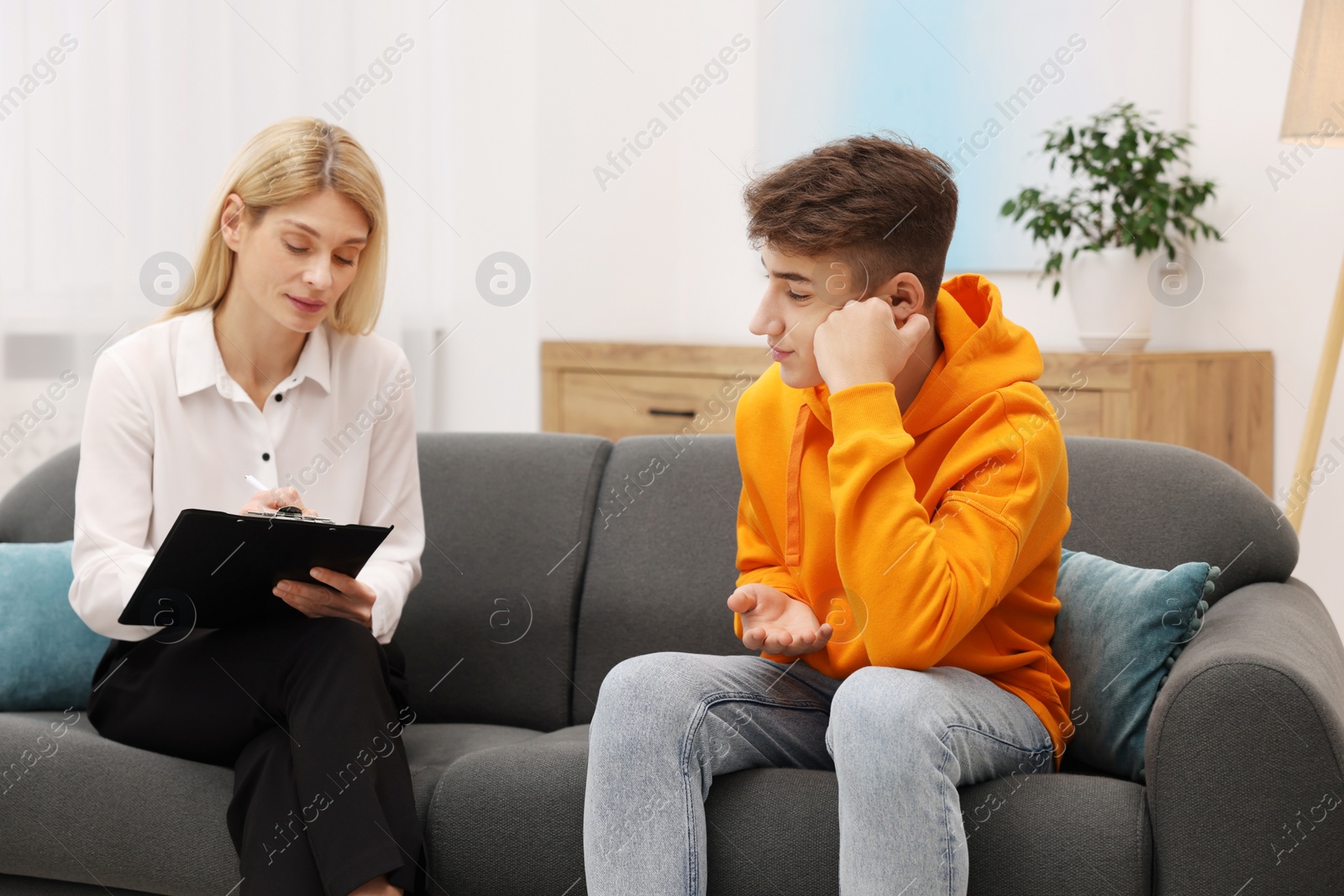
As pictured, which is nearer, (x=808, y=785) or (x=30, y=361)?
(x=808, y=785)

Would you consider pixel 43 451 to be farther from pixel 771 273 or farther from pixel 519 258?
pixel 771 273

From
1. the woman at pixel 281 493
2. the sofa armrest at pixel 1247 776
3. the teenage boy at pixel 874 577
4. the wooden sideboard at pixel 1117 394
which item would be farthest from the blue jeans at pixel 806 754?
the wooden sideboard at pixel 1117 394

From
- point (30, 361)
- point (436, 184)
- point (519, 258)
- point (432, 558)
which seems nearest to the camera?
point (432, 558)

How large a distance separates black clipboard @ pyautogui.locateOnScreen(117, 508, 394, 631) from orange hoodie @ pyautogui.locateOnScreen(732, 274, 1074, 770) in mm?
491

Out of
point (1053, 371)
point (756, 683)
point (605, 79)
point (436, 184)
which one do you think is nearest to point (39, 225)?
point (436, 184)

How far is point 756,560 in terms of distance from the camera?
1.55m

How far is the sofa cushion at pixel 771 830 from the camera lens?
1248 millimetres

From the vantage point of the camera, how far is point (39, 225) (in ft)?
8.45

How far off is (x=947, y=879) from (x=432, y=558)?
1.09m

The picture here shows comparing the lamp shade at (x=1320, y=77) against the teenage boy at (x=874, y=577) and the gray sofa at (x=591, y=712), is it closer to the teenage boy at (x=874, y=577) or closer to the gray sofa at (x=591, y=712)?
the gray sofa at (x=591, y=712)

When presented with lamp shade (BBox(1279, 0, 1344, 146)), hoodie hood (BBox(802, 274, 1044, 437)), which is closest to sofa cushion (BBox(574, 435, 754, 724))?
hoodie hood (BBox(802, 274, 1044, 437))

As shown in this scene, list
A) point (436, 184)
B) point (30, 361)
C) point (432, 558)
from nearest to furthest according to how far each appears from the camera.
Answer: point (432, 558), point (30, 361), point (436, 184)

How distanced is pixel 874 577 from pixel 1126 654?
408 millimetres

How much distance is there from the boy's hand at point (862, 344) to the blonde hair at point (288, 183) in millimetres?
760
